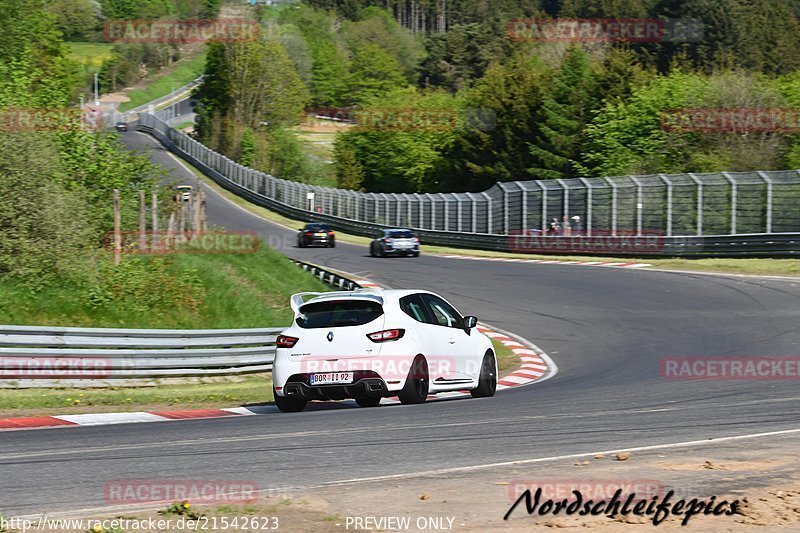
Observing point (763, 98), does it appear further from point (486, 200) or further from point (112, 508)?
point (112, 508)

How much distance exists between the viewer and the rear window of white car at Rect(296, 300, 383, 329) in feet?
42.2

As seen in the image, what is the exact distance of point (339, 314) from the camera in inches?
512

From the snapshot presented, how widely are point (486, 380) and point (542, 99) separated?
211 ft

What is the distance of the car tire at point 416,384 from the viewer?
12977mm

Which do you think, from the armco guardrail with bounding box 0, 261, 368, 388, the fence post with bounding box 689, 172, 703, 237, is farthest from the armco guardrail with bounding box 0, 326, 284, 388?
the fence post with bounding box 689, 172, 703, 237

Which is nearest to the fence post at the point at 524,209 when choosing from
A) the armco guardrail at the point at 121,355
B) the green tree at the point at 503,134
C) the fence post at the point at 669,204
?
the fence post at the point at 669,204

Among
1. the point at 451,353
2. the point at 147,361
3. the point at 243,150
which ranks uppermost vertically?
the point at 451,353

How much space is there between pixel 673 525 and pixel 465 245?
46.3m

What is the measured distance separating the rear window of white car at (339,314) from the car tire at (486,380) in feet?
7.54

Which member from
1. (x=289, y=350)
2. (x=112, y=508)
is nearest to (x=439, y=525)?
(x=112, y=508)

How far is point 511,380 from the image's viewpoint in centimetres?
1858

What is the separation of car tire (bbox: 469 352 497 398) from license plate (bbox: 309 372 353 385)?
2422mm

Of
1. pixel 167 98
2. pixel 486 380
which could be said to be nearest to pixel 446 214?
pixel 486 380

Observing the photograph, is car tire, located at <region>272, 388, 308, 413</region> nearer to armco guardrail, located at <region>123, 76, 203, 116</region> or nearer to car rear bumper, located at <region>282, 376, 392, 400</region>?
car rear bumper, located at <region>282, 376, 392, 400</region>
